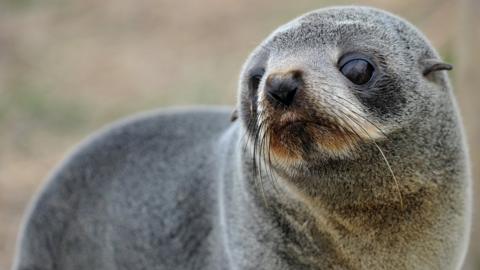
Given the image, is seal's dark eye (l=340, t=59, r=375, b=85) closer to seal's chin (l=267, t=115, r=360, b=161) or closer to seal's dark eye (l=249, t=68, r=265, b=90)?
seal's chin (l=267, t=115, r=360, b=161)

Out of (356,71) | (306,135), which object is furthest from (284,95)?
(356,71)

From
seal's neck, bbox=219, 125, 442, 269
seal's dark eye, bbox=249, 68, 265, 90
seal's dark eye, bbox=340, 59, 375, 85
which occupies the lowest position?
seal's neck, bbox=219, 125, 442, 269

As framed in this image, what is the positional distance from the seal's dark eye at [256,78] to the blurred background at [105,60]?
443cm

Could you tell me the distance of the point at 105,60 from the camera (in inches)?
506

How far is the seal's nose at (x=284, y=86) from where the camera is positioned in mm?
3467

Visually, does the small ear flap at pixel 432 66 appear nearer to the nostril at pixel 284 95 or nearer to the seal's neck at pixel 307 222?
the seal's neck at pixel 307 222

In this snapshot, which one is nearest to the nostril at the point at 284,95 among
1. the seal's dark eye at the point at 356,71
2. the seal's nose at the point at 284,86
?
the seal's nose at the point at 284,86

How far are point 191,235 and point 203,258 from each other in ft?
0.55

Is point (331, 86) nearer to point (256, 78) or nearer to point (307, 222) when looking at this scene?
point (256, 78)

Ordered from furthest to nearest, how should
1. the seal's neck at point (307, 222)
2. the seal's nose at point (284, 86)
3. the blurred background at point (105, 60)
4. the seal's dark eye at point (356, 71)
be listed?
the blurred background at point (105, 60), the seal's neck at point (307, 222), the seal's dark eye at point (356, 71), the seal's nose at point (284, 86)

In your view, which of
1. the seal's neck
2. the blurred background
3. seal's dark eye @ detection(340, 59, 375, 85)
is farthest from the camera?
the blurred background

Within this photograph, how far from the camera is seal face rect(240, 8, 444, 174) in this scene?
11.6 ft

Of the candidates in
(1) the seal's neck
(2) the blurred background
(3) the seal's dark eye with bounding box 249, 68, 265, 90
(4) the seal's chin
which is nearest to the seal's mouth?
(4) the seal's chin

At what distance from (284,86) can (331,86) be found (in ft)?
0.75
